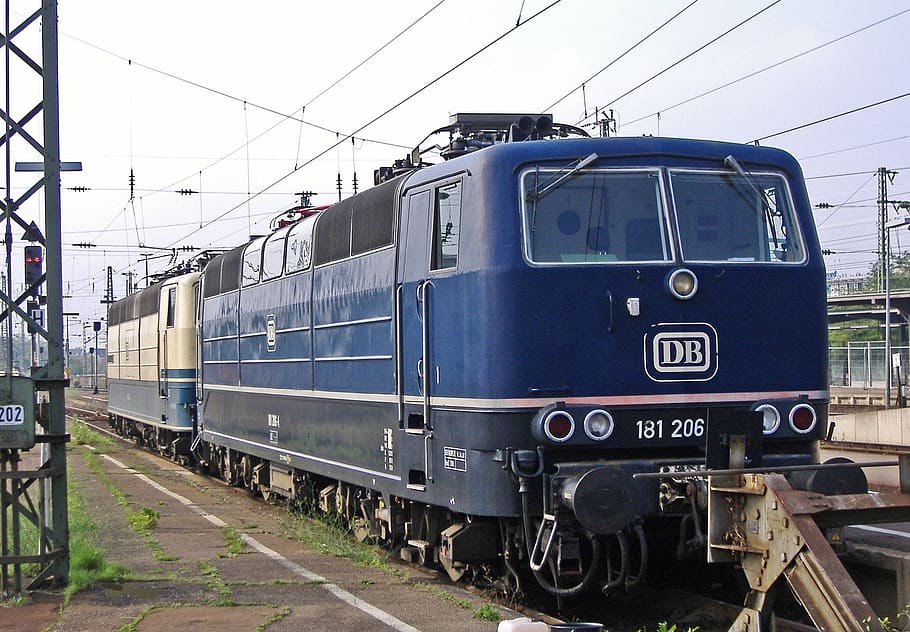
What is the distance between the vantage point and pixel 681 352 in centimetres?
830

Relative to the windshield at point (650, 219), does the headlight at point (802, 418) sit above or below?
below

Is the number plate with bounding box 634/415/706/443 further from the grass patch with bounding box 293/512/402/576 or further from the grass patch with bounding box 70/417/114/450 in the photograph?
the grass patch with bounding box 70/417/114/450

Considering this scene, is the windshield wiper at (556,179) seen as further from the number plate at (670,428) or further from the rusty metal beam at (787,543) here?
the rusty metal beam at (787,543)

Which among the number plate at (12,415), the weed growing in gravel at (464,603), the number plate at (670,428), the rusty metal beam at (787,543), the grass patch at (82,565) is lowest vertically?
the weed growing in gravel at (464,603)

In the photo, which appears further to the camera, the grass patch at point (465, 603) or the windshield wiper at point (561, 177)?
the windshield wiper at point (561, 177)

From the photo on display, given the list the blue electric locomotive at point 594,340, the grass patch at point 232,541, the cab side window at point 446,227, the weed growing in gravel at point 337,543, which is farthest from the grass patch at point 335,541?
the cab side window at point 446,227

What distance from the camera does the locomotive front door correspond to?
9.26 m

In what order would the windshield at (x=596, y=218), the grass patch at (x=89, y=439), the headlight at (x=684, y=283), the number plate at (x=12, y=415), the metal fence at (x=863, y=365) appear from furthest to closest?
the metal fence at (x=863, y=365) → the grass patch at (x=89, y=439) → the number plate at (x=12, y=415) → the windshield at (x=596, y=218) → the headlight at (x=684, y=283)

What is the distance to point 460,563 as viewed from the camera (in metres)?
9.48

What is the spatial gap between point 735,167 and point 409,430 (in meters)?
3.42

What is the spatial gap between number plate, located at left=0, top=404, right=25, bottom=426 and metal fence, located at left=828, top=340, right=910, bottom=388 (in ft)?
109

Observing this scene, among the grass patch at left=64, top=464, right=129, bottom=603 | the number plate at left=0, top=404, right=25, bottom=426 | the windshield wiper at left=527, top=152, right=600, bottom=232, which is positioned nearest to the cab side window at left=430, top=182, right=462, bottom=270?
the windshield wiper at left=527, top=152, right=600, bottom=232

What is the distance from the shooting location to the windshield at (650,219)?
8398mm

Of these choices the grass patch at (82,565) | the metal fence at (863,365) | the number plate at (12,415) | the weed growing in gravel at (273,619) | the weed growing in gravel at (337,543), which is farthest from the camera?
the metal fence at (863,365)
